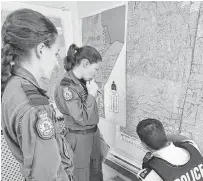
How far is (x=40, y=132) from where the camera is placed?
0.69 meters

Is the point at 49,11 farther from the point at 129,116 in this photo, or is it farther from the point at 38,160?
the point at 38,160

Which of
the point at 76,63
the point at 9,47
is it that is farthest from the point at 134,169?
the point at 9,47

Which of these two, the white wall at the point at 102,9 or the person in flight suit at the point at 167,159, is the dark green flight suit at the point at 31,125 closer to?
the person in flight suit at the point at 167,159

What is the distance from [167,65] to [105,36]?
0.64 metres

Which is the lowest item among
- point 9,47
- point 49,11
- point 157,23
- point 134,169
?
point 134,169

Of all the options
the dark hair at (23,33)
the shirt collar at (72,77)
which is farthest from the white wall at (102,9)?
the dark hair at (23,33)

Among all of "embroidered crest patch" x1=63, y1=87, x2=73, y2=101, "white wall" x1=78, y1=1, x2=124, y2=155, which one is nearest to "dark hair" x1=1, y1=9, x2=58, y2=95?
"embroidered crest patch" x1=63, y1=87, x2=73, y2=101

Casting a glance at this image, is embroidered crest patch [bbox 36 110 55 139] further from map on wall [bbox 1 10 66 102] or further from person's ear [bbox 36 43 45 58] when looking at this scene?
map on wall [bbox 1 10 66 102]

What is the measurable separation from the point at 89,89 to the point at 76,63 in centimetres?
19

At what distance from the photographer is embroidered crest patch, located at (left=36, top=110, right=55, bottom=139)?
0.69 m

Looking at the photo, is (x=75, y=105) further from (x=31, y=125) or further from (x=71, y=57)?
(x=31, y=125)

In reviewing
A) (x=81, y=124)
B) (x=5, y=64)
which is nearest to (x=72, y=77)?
(x=81, y=124)

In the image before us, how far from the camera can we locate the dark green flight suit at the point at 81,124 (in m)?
1.30

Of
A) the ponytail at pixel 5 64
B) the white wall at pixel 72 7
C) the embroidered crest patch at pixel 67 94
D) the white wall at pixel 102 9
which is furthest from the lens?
the white wall at pixel 72 7
